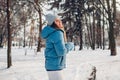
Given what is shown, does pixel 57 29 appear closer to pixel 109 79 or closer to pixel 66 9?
pixel 109 79

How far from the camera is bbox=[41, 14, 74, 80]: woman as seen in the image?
6136mm

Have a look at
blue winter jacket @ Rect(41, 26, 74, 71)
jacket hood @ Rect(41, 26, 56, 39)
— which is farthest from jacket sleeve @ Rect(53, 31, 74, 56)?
jacket hood @ Rect(41, 26, 56, 39)

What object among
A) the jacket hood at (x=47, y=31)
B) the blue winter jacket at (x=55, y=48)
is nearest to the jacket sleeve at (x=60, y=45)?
the blue winter jacket at (x=55, y=48)

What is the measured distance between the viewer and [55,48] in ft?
20.4

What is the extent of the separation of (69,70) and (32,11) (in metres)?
28.9

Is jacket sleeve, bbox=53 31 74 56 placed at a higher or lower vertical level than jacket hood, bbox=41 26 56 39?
lower

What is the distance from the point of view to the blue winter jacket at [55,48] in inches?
241

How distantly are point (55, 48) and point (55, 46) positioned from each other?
0.15ft

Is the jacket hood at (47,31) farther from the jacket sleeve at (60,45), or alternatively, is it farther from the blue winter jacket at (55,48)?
the jacket sleeve at (60,45)

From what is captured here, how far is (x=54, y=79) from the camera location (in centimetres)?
634

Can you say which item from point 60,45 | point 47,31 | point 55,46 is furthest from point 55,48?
point 47,31

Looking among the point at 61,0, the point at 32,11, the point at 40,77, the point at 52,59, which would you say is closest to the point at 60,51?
the point at 52,59

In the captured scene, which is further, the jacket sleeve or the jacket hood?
the jacket hood

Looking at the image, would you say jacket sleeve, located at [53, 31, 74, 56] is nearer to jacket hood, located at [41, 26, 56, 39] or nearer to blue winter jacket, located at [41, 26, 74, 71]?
blue winter jacket, located at [41, 26, 74, 71]
